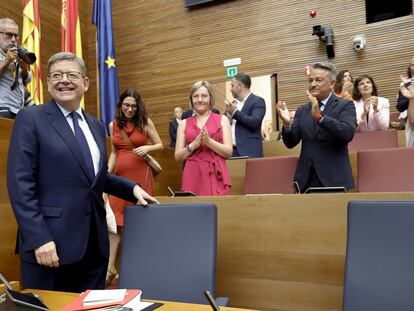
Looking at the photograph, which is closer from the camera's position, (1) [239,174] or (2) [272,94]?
(1) [239,174]

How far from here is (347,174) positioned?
150 centimetres

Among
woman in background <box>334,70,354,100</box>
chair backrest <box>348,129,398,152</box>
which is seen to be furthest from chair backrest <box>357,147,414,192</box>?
woman in background <box>334,70,354,100</box>

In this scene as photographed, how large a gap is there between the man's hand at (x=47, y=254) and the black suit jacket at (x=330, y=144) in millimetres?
949

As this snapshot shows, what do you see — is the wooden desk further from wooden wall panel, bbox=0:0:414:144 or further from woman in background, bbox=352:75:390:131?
wooden wall panel, bbox=0:0:414:144

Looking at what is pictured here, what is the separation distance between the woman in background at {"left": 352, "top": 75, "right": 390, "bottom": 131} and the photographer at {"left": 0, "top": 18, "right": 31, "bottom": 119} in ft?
5.84

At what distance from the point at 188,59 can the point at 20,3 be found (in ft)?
5.40

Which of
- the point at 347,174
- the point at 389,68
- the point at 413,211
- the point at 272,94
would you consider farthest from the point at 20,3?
the point at 413,211

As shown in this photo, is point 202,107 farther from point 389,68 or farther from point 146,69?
point 146,69

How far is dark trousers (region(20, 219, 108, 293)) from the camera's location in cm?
94

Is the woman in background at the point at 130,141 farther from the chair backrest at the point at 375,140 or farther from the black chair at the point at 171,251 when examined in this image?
the chair backrest at the point at 375,140

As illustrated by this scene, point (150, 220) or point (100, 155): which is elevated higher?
point (100, 155)

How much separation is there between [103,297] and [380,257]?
537mm

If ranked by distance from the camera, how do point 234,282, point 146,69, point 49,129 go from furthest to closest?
1. point 146,69
2. point 234,282
3. point 49,129

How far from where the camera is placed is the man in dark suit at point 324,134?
1454 millimetres
